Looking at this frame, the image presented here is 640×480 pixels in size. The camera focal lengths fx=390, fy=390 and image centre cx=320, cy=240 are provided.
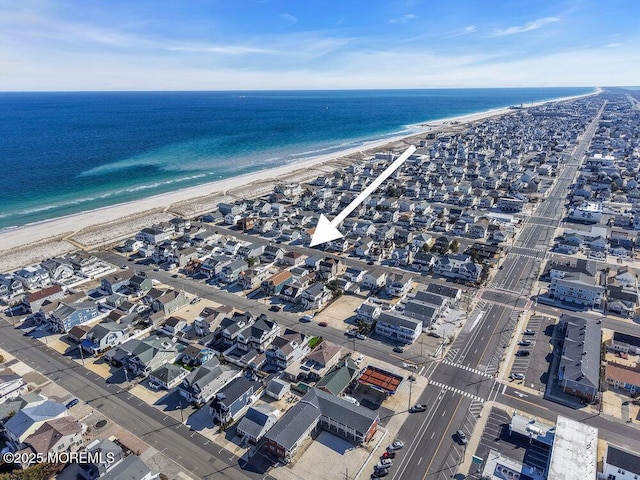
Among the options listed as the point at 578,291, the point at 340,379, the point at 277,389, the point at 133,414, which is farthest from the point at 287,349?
the point at 578,291

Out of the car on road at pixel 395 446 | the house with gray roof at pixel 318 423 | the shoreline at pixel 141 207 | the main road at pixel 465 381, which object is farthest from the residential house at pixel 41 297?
the main road at pixel 465 381

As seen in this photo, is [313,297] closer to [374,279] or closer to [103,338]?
[374,279]

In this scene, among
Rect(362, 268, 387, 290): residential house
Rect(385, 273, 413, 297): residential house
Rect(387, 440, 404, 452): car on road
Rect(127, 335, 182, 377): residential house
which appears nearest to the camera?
Rect(387, 440, 404, 452): car on road

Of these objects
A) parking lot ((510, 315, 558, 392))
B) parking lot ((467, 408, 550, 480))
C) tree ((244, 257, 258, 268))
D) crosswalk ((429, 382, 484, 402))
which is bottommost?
parking lot ((467, 408, 550, 480))

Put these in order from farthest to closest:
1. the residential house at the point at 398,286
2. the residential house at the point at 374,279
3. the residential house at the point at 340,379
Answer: the residential house at the point at 374,279, the residential house at the point at 398,286, the residential house at the point at 340,379

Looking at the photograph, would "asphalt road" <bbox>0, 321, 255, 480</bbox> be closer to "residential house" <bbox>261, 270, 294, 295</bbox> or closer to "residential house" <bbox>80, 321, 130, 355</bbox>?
"residential house" <bbox>80, 321, 130, 355</bbox>

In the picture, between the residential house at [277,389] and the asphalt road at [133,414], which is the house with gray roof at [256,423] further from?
the residential house at [277,389]

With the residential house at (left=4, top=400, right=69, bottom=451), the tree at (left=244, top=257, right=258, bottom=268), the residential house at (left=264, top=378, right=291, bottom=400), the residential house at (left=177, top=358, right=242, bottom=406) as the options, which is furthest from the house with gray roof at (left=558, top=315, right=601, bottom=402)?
the residential house at (left=4, top=400, right=69, bottom=451)
